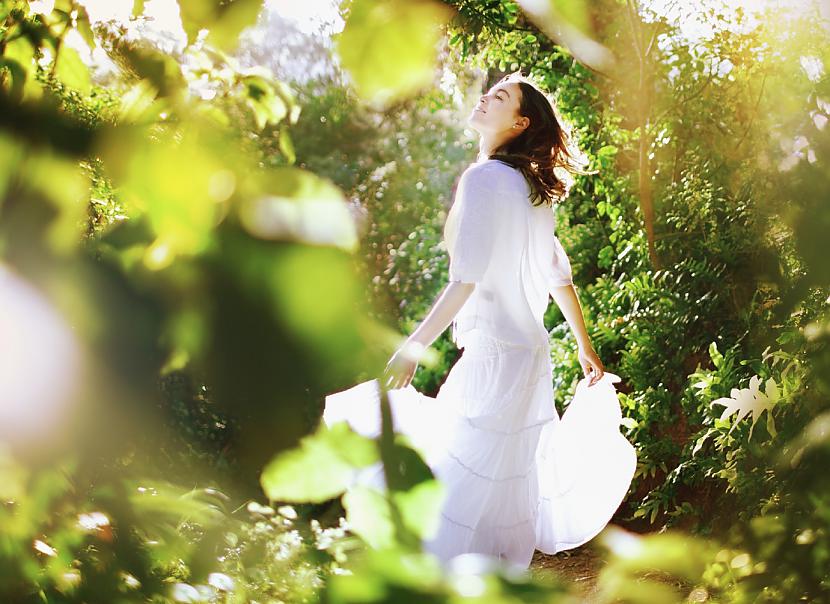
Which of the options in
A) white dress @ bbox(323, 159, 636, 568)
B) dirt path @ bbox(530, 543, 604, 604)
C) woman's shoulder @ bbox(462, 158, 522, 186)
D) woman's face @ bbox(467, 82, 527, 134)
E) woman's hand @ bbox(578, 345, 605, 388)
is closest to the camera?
woman's shoulder @ bbox(462, 158, 522, 186)

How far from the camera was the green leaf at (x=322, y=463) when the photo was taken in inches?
12.4

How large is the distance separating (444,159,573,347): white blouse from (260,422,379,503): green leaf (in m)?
2.20

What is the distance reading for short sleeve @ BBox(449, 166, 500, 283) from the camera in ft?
8.43

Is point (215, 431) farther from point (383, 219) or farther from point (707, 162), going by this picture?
point (383, 219)

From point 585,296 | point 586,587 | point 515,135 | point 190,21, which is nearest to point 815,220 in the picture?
point 190,21

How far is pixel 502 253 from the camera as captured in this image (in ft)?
9.65

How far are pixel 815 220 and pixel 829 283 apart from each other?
1.7 inches

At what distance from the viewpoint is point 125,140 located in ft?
1.07

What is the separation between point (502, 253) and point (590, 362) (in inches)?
26.8

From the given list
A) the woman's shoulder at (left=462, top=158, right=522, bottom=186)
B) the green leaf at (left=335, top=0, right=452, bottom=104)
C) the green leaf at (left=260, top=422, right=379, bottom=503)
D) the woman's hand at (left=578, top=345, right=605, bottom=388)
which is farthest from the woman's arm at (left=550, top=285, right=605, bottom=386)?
the green leaf at (left=260, top=422, right=379, bottom=503)

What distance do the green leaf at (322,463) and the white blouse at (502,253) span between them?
220 centimetres

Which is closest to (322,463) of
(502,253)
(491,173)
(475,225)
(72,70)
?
(72,70)

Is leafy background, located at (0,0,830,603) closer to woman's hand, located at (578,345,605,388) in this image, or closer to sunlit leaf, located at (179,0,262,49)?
sunlit leaf, located at (179,0,262,49)

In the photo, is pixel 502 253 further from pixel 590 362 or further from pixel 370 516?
pixel 370 516
